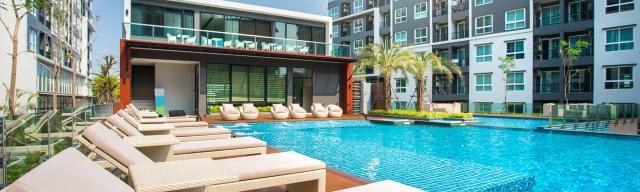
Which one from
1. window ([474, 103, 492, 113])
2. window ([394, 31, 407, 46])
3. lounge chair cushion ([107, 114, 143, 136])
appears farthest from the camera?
window ([394, 31, 407, 46])

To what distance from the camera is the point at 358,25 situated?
149 feet

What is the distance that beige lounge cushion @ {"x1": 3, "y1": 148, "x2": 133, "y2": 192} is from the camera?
1942 mm

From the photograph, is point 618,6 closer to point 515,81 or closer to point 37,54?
point 515,81

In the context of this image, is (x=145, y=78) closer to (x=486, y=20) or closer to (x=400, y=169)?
(x=400, y=169)

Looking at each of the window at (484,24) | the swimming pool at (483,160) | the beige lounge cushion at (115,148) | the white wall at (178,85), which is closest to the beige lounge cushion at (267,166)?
the beige lounge cushion at (115,148)

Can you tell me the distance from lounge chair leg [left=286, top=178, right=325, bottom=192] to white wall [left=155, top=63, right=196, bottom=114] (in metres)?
17.8

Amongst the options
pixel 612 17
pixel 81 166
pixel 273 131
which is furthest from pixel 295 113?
pixel 612 17

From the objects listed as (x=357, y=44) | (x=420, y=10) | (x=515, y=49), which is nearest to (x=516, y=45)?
(x=515, y=49)

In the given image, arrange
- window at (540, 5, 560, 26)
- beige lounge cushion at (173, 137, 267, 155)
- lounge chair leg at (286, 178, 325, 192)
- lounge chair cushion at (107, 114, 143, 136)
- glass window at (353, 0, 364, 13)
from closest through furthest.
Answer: lounge chair leg at (286, 178, 325, 192) < beige lounge cushion at (173, 137, 267, 155) < lounge chair cushion at (107, 114, 143, 136) < window at (540, 5, 560, 26) < glass window at (353, 0, 364, 13)

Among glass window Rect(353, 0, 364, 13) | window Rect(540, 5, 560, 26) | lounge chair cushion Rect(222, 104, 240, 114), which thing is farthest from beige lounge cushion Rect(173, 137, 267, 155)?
glass window Rect(353, 0, 364, 13)

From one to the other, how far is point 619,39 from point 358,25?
998 inches

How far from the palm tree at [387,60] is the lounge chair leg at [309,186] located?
18.1m

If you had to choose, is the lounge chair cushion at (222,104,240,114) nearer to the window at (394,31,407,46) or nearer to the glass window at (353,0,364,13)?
→ the window at (394,31,407,46)

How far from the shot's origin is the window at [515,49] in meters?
30.3
